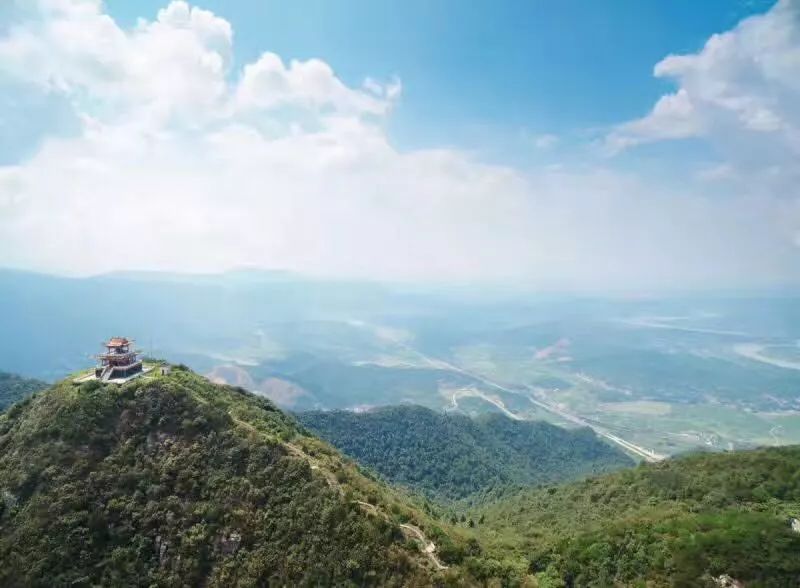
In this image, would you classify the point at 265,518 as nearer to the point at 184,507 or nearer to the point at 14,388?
the point at 184,507

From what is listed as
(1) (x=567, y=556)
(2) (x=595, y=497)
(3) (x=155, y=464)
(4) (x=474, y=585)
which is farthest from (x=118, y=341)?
(2) (x=595, y=497)

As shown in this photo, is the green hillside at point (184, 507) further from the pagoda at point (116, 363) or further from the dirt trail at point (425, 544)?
the pagoda at point (116, 363)

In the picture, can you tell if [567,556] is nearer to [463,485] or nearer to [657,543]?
[657,543]

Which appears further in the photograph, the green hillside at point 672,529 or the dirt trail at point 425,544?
the dirt trail at point 425,544

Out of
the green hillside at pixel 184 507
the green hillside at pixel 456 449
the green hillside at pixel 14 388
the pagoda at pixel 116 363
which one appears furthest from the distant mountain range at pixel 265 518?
the green hillside at pixel 14 388

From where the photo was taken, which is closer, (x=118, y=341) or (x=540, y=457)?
(x=118, y=341)

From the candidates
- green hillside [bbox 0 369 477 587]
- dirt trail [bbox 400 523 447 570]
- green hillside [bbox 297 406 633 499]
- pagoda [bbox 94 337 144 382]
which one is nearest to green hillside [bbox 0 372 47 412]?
green hillside [bbox 297 406 633 499]

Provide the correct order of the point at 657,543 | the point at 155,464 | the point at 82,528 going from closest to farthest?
the point at 657,543 < the point at 82,528 < the point at 155,464
